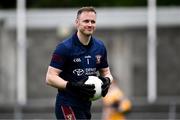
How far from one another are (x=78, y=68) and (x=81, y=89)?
33 cm

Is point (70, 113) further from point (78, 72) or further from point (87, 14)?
point (87, 14)

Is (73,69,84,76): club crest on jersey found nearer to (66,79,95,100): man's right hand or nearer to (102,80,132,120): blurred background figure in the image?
(66,79,95,100): man's right hand

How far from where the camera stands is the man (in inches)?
411

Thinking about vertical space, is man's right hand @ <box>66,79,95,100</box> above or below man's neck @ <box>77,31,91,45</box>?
below

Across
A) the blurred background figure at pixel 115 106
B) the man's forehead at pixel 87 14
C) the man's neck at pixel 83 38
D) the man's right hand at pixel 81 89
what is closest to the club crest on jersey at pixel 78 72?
the man's right hand at pixel 81 89

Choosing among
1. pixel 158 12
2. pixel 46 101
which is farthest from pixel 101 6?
pixel 46 101

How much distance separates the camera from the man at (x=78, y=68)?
411 inches

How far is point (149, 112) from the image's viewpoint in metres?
26.9

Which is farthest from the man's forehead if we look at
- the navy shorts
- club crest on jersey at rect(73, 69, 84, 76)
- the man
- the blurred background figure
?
the blurred background figure

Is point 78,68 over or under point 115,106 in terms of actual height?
over

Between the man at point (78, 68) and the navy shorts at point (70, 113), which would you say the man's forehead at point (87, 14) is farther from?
the navy shorts at point (70, 113)

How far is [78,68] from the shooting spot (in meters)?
10.6

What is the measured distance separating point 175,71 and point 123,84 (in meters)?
2.09

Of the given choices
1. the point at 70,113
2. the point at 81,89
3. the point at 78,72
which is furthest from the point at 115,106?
the point at 81,89
